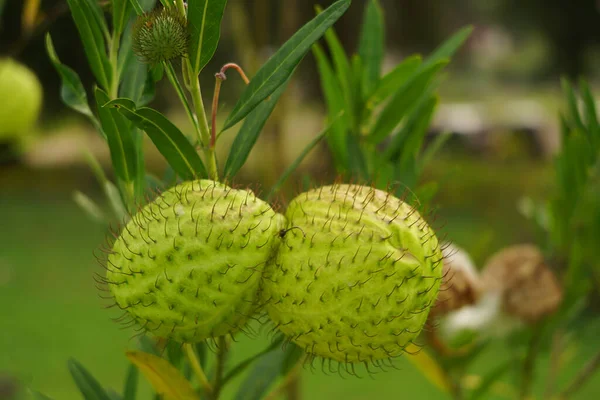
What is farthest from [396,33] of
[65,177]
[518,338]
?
[518,338]

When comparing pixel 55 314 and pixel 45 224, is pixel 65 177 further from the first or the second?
pixel 55 314

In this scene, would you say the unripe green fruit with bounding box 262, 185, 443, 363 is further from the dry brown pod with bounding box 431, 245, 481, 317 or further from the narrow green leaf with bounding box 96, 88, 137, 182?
the dry brown pod with bounding box 431, 245, 481, 317

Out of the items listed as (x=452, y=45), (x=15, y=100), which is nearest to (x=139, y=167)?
(x=452, y=45)

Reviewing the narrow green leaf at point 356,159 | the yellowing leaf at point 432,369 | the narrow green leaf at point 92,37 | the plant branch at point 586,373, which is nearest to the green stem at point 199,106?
the narrow green leaf at point 92,37

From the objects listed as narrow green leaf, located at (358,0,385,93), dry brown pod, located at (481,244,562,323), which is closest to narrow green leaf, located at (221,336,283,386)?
narrow green leaf, located at (358,0,385,93)

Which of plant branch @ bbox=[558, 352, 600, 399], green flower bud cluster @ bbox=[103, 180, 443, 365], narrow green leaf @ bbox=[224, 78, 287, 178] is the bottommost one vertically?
plant branch @ bbox=[558, 352, 600, 399]
